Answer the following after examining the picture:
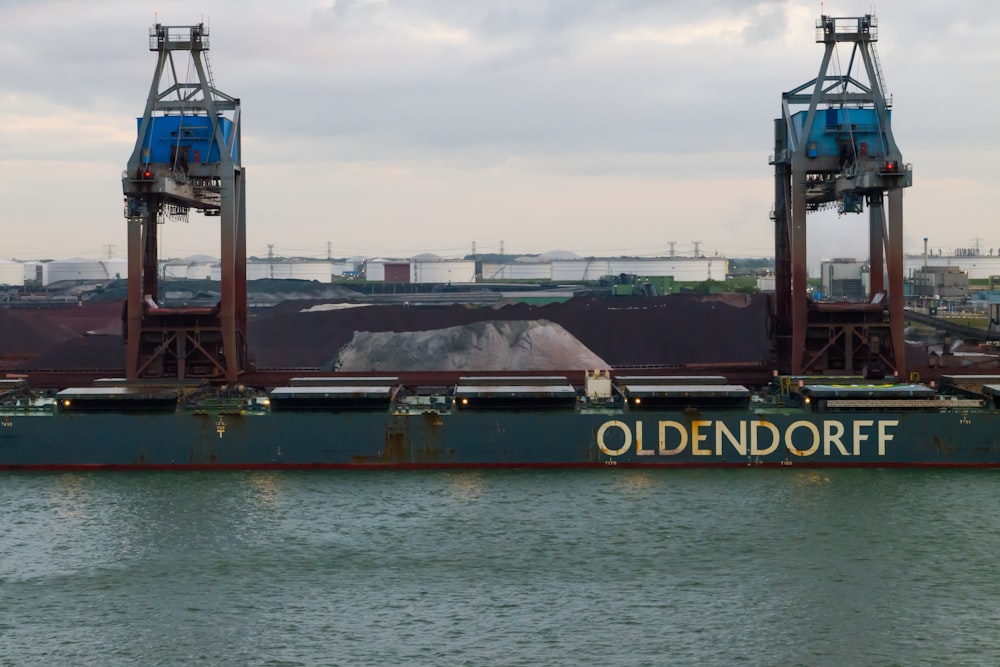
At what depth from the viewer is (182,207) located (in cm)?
5203

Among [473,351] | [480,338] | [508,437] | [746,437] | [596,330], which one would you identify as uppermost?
[596,330]

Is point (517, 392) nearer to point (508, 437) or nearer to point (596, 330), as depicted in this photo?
point (508, 437)

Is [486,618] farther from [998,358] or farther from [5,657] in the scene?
[998,358]

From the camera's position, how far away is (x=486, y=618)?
103 feet

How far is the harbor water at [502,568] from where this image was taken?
29.8 m

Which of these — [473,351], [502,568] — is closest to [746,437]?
[502,568]

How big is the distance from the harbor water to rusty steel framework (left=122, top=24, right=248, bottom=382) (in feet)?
21.3

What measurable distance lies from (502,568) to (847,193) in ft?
77.9

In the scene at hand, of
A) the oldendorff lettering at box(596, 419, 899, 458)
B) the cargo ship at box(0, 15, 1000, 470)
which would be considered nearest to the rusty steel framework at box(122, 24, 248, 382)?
the cargo ship at box(0, 15, 1000, 470)

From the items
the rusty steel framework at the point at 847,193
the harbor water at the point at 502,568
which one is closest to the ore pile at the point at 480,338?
the rusty steel framework at the point at 847,193

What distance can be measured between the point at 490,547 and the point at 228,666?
1017 cm

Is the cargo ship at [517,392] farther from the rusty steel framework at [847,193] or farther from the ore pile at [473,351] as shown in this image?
the ore pile at [473,351]

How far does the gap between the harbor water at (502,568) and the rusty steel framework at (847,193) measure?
6964mm

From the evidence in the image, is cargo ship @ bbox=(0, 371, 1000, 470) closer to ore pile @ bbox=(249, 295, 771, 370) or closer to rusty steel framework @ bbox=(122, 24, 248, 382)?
rusty steel framework @ bbox=(122, 24, 248, 382)
